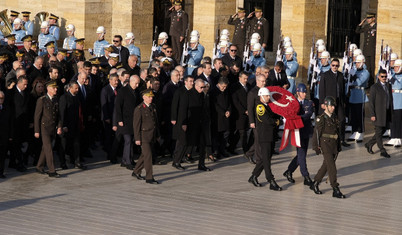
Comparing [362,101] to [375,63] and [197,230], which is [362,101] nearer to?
[375,63]

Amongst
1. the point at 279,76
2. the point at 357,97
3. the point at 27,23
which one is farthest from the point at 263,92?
the point at 27,23

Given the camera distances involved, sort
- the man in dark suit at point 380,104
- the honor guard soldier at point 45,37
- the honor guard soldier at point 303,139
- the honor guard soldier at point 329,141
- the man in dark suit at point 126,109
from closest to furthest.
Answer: the honor guard soldier at point 329,141 → the honor guard soldier at point 303,139 → the man in dark suit at point 126,109 → the man in dark suit at point 380,104 → the honor guard soldier at point 45,37

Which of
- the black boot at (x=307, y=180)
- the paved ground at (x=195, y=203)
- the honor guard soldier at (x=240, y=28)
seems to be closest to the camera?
the paved ground at (x=195, y=203)

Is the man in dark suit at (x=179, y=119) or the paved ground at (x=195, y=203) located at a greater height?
the man in dark suit at (x=179, y=119)

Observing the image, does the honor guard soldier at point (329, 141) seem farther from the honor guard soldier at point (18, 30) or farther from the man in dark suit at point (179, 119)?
the honor guard soldier at point (18, 30)

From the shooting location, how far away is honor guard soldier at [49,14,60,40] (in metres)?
24.6

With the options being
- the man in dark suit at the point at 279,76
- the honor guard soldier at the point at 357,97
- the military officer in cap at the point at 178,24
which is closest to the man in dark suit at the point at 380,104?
the honor guard soldier at the point at 357,97

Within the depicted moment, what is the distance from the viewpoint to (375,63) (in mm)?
25047

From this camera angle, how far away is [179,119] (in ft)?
55.0

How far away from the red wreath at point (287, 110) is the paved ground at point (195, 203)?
0.80m

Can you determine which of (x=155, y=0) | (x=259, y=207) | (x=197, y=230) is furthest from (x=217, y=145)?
(x=155, y=0)

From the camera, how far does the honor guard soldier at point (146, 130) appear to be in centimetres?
1531

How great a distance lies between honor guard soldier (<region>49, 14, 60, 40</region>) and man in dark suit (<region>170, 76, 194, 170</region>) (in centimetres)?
849

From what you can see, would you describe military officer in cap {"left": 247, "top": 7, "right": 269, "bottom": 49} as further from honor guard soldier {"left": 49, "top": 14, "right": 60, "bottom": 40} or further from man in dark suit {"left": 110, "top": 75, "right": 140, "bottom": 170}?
man in dark suit {"left": 110, "top": 75, "right": 140, "bottom": 170}
